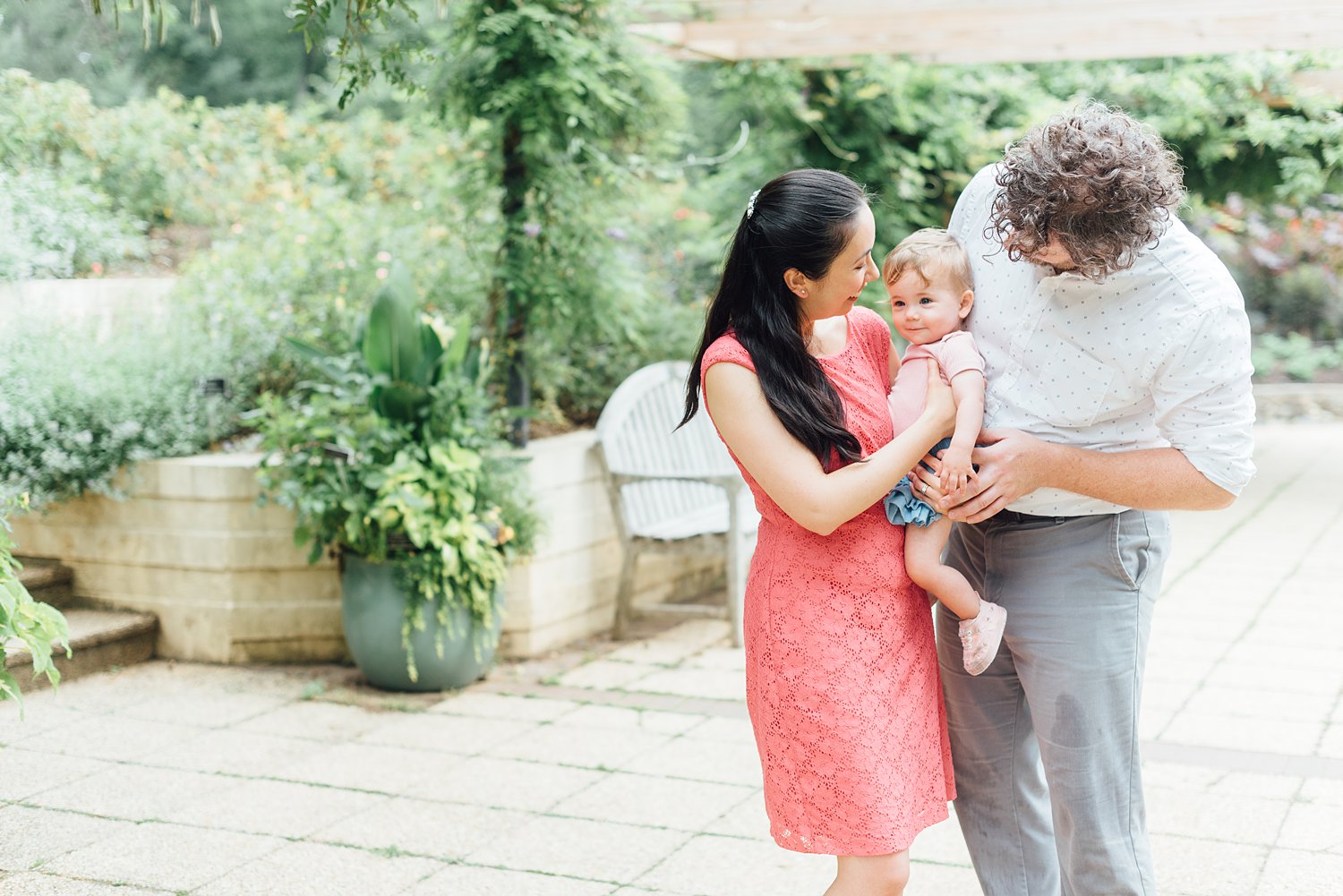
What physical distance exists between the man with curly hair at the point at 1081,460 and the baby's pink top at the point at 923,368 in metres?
0.07

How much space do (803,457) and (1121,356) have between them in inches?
19.8

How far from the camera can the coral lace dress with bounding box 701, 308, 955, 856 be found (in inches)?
80.0

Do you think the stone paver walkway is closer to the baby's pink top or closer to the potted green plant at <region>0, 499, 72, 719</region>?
the potted green plant at <region>0, 499, 72, 719</region>

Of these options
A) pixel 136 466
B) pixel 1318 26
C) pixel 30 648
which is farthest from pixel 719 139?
pixel 30 648

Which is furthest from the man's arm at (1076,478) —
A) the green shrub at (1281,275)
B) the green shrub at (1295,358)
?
the green shrub at (1295,358)

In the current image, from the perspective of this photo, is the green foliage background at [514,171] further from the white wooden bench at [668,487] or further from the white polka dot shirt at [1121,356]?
the white polka dot shirt at [1121,356]

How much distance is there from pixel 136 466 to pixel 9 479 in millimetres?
412

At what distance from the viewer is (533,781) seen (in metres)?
3.64

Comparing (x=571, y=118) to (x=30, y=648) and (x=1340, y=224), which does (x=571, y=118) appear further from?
(x=1340, y=224)

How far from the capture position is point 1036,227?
6.25 ft

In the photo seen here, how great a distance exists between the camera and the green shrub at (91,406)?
449 cm

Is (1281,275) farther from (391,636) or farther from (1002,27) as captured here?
(391,636)

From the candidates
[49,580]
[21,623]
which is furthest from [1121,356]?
[49,580]

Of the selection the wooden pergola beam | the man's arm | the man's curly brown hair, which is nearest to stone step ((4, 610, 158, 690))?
the wooden pergola beam
